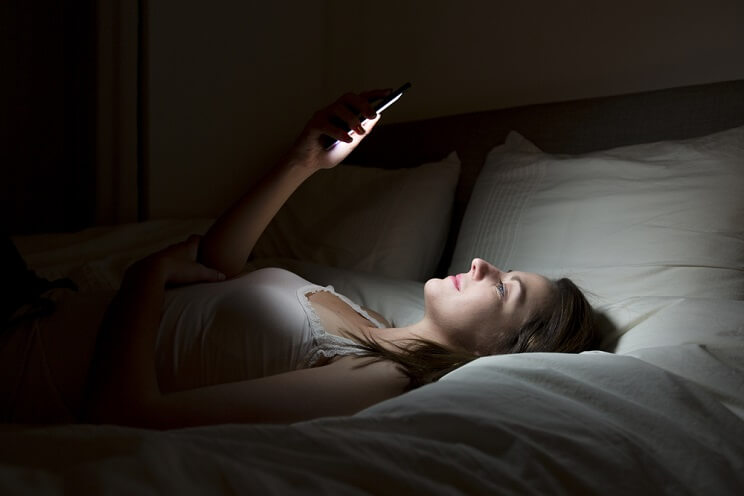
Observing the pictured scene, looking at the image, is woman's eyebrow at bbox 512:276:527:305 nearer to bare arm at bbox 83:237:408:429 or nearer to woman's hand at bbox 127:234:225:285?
bare arm at bbox 83:237:408:429

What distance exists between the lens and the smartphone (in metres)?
1.26

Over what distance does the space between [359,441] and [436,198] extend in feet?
4.28

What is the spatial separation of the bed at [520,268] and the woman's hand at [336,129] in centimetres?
34

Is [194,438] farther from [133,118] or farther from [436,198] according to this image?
[133,118]

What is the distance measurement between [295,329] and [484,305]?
357mm

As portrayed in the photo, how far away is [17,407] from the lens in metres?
1.10

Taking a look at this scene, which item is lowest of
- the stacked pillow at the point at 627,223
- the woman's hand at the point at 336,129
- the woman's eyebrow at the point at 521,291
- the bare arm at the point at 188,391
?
the bare arm at the point at 188,391

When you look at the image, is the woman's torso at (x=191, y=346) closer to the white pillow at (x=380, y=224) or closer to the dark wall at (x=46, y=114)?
the white pillow at (x=380, y=224)

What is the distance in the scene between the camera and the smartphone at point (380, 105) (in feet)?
4.14

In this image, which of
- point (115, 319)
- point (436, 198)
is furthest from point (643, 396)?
point (436, 198)

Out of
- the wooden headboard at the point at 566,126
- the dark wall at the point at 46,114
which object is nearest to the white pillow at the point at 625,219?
the wooden headboard at the point at 566,126

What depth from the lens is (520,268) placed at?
158 cm

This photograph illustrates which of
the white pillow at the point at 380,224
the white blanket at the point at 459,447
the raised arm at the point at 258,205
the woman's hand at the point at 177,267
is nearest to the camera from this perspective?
the white blanket at the point at 459,447

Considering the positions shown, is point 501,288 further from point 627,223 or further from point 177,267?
point 177,267
